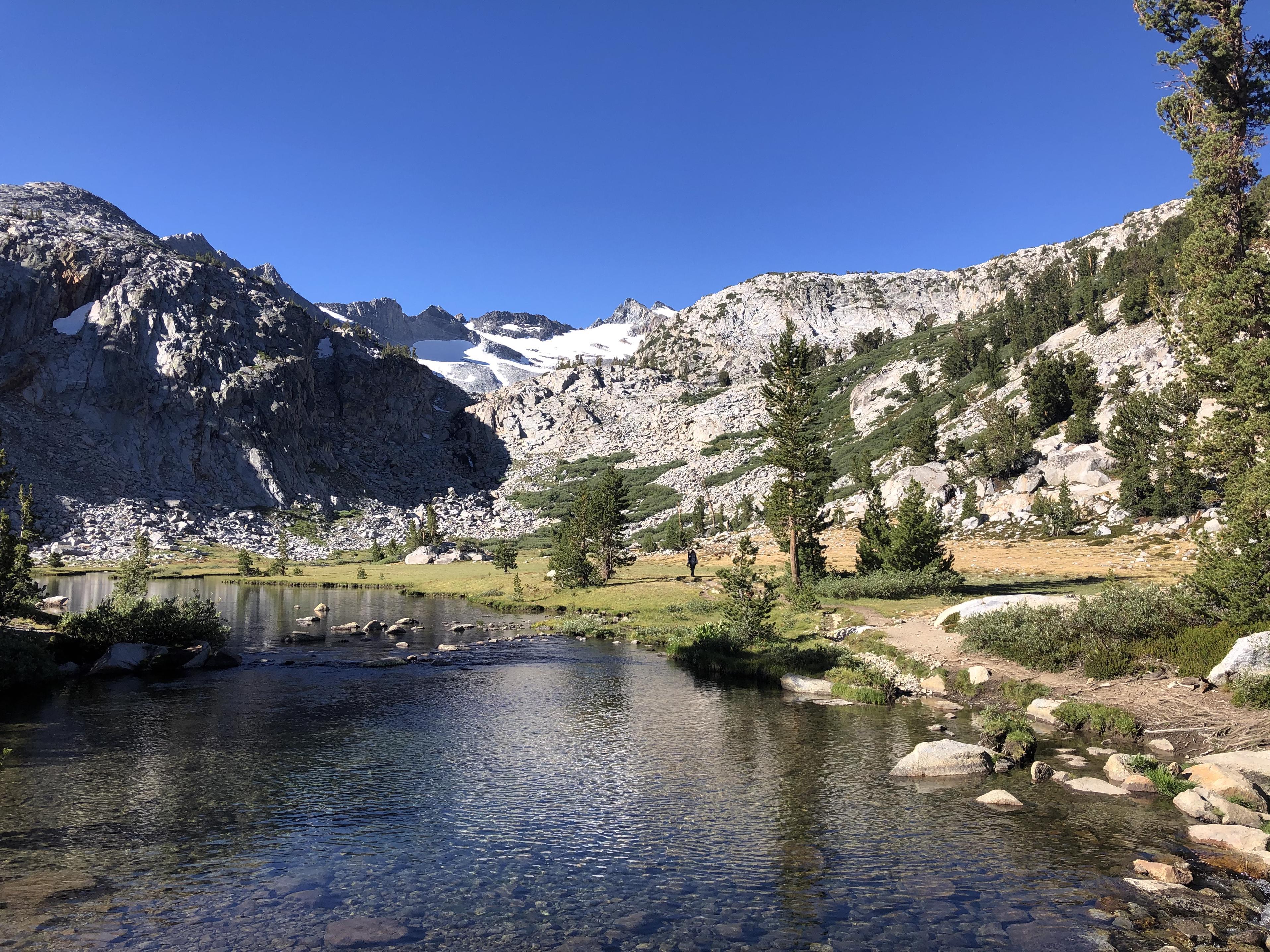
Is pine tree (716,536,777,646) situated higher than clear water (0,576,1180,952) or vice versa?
pine tree (716,536,777,646)

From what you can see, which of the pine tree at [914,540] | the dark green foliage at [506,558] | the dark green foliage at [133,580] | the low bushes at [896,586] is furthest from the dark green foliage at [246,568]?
the pine tree at [914,540]

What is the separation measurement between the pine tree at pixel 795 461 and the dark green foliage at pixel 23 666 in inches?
1463

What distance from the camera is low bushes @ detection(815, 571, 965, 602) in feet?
130

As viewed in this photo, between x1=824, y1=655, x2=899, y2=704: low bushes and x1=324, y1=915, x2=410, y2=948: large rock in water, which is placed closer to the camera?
x1=324, y1=915, x2=410, y2=948: large rock in water

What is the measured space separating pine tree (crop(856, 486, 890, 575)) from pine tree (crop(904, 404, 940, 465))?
1672 inches

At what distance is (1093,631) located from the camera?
2372cm

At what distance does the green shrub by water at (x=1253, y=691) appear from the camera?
1770cm

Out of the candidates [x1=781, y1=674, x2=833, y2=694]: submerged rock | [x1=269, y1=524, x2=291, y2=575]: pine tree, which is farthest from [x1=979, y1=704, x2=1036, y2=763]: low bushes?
[x1=269, y1=524, x2=291, y2=575]: pine tree

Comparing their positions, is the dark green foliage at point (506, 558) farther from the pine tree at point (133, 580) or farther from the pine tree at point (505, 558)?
the pine tree at point (133, 580)

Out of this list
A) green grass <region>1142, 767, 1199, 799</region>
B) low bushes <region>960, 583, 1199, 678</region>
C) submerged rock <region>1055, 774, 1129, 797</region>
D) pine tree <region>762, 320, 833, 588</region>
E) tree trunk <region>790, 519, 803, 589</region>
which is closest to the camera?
green grass <region>1142, 767, 1199, 799</region>

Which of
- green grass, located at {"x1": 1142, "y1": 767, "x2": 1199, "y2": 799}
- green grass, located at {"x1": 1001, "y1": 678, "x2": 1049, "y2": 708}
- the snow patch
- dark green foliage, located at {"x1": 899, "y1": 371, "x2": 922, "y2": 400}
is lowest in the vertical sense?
green grass, located at {"x1": 1142, "y1": 767, "x2": 1199, "y2": 799}

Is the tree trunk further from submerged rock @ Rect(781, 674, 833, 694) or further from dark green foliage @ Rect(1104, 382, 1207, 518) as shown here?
dark green foliage @ Rect(1104, 382, 1207, 518)

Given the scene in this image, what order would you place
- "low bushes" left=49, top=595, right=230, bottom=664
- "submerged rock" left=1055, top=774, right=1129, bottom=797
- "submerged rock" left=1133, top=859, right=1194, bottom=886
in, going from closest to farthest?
"submerged rock" left=1133, top=859, right=1194, bottom=886 → "submerged rock" left=1055, top=774, right=1129, bottom=797 → "low bushes" left=49, top=595, right=230, bottom=664

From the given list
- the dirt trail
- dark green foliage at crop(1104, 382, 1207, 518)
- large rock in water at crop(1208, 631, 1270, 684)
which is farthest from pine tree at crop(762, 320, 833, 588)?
large rock in water at crop(1208, 631, 1270, 684)
